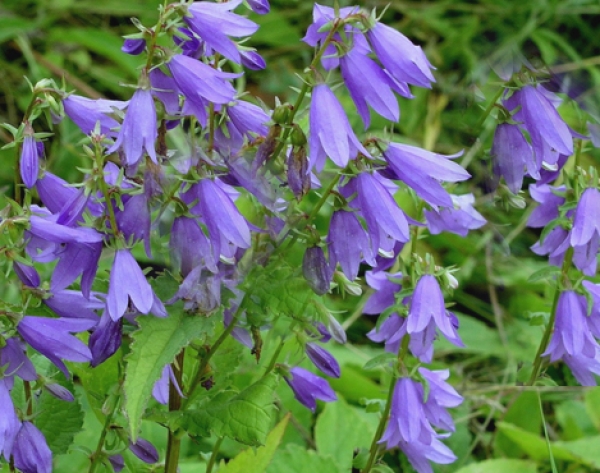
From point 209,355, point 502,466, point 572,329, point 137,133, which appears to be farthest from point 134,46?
point 502,466

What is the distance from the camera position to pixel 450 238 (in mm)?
3270

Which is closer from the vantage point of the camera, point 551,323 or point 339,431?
point 551,323

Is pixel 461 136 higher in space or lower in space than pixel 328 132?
lower

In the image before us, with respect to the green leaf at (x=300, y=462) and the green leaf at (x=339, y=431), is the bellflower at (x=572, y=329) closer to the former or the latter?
the green leaf at (x=300, y=462)

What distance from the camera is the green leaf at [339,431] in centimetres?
197

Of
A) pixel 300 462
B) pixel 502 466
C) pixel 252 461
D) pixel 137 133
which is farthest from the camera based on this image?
pixel 502 466

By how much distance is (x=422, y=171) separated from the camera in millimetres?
1142

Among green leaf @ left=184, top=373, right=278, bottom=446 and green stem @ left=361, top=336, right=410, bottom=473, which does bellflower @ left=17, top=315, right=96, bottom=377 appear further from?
green stem @ left=361, top=336, right=410, bottom=473

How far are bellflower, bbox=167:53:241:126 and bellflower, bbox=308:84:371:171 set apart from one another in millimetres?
120

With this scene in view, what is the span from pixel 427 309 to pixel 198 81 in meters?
0.51

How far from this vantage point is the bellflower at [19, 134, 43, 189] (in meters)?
1.14

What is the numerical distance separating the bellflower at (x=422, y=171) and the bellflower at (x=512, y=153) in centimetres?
15

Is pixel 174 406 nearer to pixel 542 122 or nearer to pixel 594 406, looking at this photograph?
pixel 542 122

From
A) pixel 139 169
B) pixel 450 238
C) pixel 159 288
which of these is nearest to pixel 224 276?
pixel 159 288
